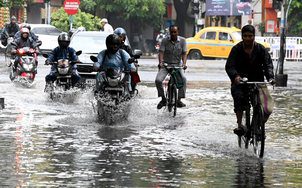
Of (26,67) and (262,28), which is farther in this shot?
(262,28)

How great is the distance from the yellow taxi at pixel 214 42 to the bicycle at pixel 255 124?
36.2 m

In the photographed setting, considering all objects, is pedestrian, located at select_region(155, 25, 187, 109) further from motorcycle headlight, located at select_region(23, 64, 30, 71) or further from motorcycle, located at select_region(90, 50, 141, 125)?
motorcycle headlight, located at select_region(23, 64, 30, 71)

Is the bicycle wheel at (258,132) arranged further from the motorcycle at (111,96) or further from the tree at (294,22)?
the tree at (294,22)

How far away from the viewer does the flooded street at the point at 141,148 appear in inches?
433

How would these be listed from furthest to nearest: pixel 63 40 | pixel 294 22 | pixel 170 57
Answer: pixel 294 22 < pixel 63 40 < pixel 170 57

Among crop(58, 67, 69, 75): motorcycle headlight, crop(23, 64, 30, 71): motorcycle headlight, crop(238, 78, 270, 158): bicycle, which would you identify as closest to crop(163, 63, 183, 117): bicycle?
crop(58, 67, 69, 75): motorcycle headlight

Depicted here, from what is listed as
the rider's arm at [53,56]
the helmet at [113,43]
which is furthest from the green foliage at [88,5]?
the helmet at [113,43]

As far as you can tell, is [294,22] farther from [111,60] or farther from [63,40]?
[111,60]

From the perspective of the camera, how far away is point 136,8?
2702 inches

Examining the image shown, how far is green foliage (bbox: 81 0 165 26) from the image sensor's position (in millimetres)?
68438


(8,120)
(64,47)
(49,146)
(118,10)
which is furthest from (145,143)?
(118,10)

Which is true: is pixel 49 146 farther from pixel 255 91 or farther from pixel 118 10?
pixel 118 10

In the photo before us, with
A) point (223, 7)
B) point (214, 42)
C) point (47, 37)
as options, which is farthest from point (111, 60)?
point (223, 7)

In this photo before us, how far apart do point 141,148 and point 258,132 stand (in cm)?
162
